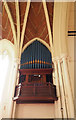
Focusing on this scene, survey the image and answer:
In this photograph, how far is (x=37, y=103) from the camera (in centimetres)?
608

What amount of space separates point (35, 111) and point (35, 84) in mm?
1482

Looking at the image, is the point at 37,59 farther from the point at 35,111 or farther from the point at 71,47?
the point at 35,111

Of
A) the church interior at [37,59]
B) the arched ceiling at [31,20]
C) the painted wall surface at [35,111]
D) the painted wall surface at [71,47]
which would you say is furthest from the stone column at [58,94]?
the arched ceiling at [31,20]

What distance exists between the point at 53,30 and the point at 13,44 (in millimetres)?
3155

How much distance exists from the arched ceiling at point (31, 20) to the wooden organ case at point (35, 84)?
236 cm

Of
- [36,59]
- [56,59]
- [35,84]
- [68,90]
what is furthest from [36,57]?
[68,90]

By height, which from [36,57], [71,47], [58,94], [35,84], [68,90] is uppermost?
[71,47]

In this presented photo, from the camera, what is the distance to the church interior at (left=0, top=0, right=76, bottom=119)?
550cm

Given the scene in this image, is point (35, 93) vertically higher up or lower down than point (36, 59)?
lower down

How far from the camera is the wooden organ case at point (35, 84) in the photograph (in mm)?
5430

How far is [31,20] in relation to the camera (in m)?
8.21

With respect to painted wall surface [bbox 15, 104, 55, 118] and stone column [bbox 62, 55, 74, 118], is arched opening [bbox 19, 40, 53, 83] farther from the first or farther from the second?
painted wall surface [bbox 15, 104, 55, 118]

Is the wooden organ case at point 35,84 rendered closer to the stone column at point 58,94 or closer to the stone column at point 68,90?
the stone column at point 58,94

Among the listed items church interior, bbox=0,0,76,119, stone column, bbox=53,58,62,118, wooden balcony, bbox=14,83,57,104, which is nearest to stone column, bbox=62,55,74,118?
church interior, bbox=0,0,76,119
